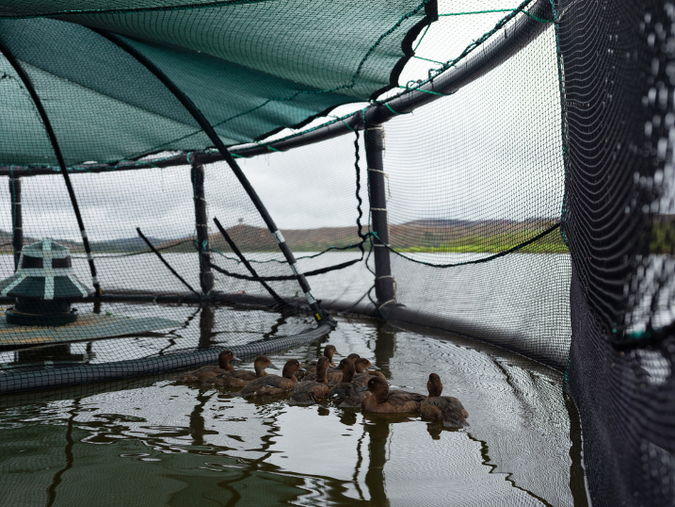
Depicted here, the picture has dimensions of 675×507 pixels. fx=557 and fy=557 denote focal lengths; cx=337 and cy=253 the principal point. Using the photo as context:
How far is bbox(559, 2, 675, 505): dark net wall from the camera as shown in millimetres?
1436

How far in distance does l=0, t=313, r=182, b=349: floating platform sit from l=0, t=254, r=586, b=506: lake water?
2.28 metres

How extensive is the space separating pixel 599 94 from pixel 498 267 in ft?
13.0

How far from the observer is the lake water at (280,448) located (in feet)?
7.93

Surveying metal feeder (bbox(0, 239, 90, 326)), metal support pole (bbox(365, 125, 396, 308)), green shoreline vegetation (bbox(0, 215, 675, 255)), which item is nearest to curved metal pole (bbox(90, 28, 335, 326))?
metal support pole (bbox(365, 125, 396, 308))

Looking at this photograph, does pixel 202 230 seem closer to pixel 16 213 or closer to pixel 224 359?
pixel 16 213

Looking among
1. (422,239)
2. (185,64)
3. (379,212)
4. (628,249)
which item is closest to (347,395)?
(628,249)

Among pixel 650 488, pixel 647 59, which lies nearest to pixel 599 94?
pixel 647 59

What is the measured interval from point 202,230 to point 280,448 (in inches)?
329

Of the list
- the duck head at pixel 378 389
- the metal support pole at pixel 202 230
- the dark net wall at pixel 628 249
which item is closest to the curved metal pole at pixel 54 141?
the metal support pole at pixel 202 230

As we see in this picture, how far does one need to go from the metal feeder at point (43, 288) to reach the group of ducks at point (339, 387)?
3.46 metres

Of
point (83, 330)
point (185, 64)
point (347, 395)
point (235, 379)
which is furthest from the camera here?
point (83, 330)

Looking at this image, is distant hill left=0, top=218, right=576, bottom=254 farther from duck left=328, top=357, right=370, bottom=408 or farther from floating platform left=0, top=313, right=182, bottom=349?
floating platform left=0, top=313, right=182, bottom=349

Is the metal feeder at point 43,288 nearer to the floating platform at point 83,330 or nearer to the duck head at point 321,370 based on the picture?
the floating platform at point 83,330

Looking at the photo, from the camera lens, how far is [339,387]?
12.8 ft
